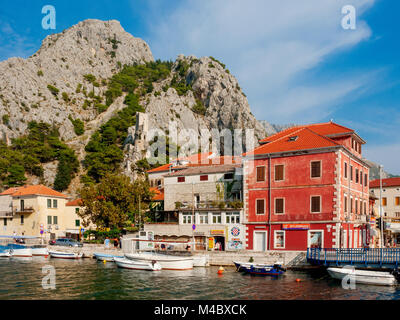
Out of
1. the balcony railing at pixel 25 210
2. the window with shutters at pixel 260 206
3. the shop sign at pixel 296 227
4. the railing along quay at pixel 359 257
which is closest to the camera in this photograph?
the railing along quay at pixel 359 257

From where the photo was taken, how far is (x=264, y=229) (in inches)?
1788

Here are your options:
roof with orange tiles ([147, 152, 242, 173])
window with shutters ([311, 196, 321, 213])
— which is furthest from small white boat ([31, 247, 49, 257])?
window with shutters ([311, 196, 321, 213])

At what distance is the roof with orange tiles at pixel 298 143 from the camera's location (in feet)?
142

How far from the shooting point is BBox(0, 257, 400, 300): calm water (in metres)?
27.1

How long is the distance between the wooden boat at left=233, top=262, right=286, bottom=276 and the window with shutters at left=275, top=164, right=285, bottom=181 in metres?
11.8

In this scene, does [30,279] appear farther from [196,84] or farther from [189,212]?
[196,84]

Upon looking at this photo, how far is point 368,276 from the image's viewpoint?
32031mm

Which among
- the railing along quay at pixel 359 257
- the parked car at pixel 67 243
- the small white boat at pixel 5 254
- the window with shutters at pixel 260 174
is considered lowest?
the small white boat at pixel 5 254

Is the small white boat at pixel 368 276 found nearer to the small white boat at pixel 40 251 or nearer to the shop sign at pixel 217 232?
the shop sign at pixel 217 232

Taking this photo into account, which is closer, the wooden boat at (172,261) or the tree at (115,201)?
the wooden boat at (172,261)

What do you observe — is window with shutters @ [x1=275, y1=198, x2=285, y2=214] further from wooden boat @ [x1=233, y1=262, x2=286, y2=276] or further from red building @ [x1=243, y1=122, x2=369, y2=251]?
wooden boat @ [x1=233, y1=262, x2=286, y2=276]

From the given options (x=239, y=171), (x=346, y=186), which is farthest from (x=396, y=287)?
(x=239, y=171)

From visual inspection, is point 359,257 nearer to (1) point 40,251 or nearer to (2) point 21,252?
(1) point 40,251

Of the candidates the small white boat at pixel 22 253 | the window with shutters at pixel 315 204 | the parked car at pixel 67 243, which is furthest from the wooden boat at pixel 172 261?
the small white boat at pixel 22 253
